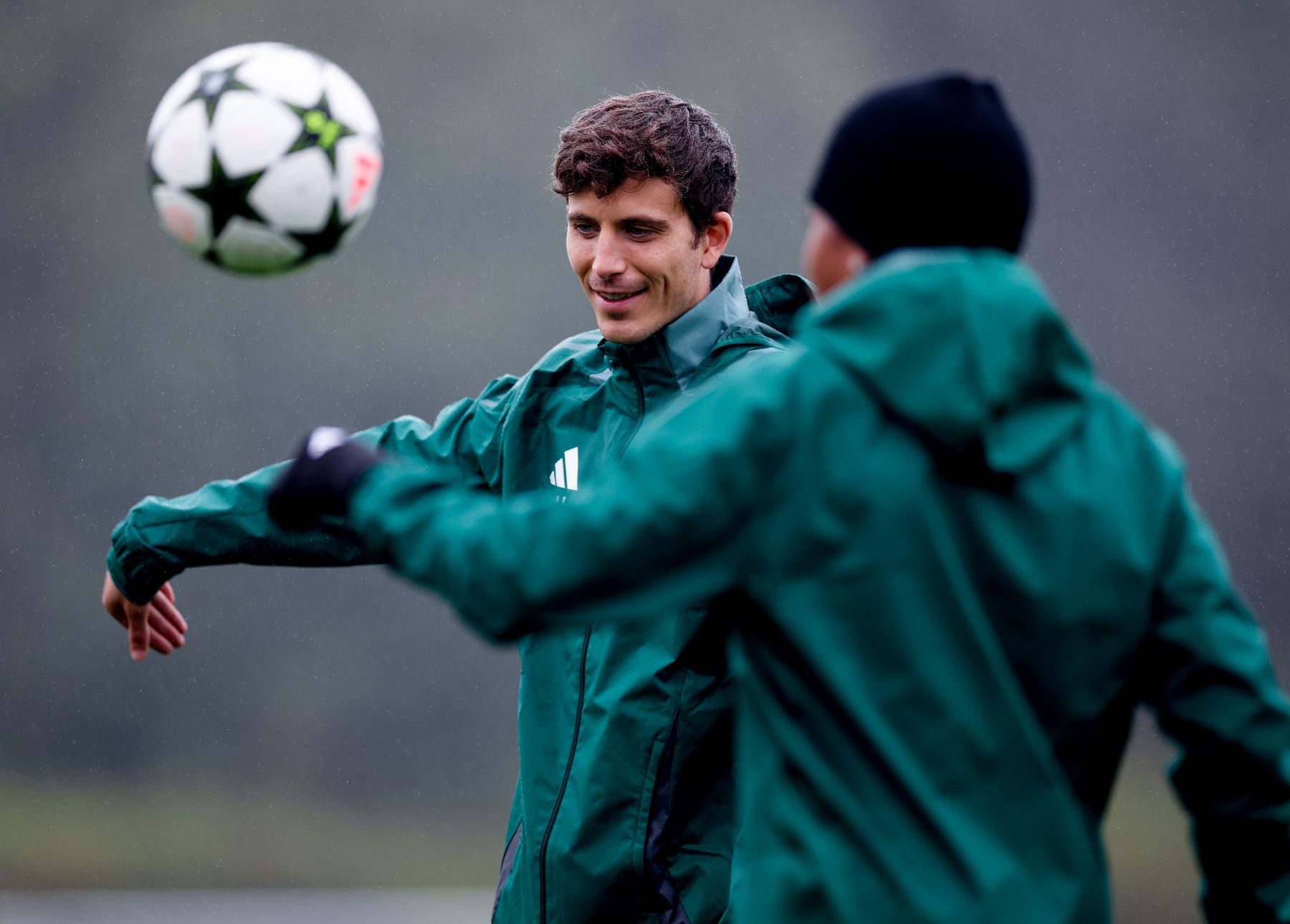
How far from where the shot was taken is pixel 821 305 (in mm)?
1297

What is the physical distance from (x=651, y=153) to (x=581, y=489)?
68cm

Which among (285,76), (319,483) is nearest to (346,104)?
(285,76)

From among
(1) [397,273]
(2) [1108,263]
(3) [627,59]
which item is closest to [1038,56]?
(2) [1108,263]

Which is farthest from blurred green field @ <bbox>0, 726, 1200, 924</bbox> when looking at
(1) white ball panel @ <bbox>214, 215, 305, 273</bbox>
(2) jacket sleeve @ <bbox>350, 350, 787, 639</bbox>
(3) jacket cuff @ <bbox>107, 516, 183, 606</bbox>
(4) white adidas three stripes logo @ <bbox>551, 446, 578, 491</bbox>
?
(2) jacket sleeve @ <bbox>350, 350, 787, 639</bbox>

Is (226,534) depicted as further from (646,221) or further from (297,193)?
(646,221)

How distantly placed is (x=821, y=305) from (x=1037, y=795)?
482 millimetres

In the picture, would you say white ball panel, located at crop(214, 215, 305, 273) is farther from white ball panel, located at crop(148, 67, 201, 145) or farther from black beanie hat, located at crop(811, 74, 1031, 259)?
black beanie hat, located at crop(811, 74, 1031, 259)

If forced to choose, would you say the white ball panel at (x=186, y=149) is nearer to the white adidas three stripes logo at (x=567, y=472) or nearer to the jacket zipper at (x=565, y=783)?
the white adidas three stripes logo at (x=567, y=472)

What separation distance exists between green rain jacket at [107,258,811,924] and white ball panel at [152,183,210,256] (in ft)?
1.34

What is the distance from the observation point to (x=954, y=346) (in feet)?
4.04

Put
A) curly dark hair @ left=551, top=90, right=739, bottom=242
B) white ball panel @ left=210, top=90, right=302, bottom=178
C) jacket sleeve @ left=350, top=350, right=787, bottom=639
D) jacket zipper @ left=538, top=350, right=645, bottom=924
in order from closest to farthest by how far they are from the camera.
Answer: jacket sleeve @ left=350, top=350, right=787, bottom=639 → white ball panel @ left=210, top=90, right=302, bottom=178 → jacket zipper @ left=538, top=350, right=645, bottom=924 → curly dark hair @ left=551, top=90, right=739, bottom=242

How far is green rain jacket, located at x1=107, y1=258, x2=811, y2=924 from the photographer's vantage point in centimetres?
206

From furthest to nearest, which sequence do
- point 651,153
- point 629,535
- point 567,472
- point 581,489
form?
point 651,153 < point 567,472 < point 581,489 < point 629,535

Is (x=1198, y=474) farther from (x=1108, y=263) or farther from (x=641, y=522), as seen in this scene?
(x=641, y=522)
